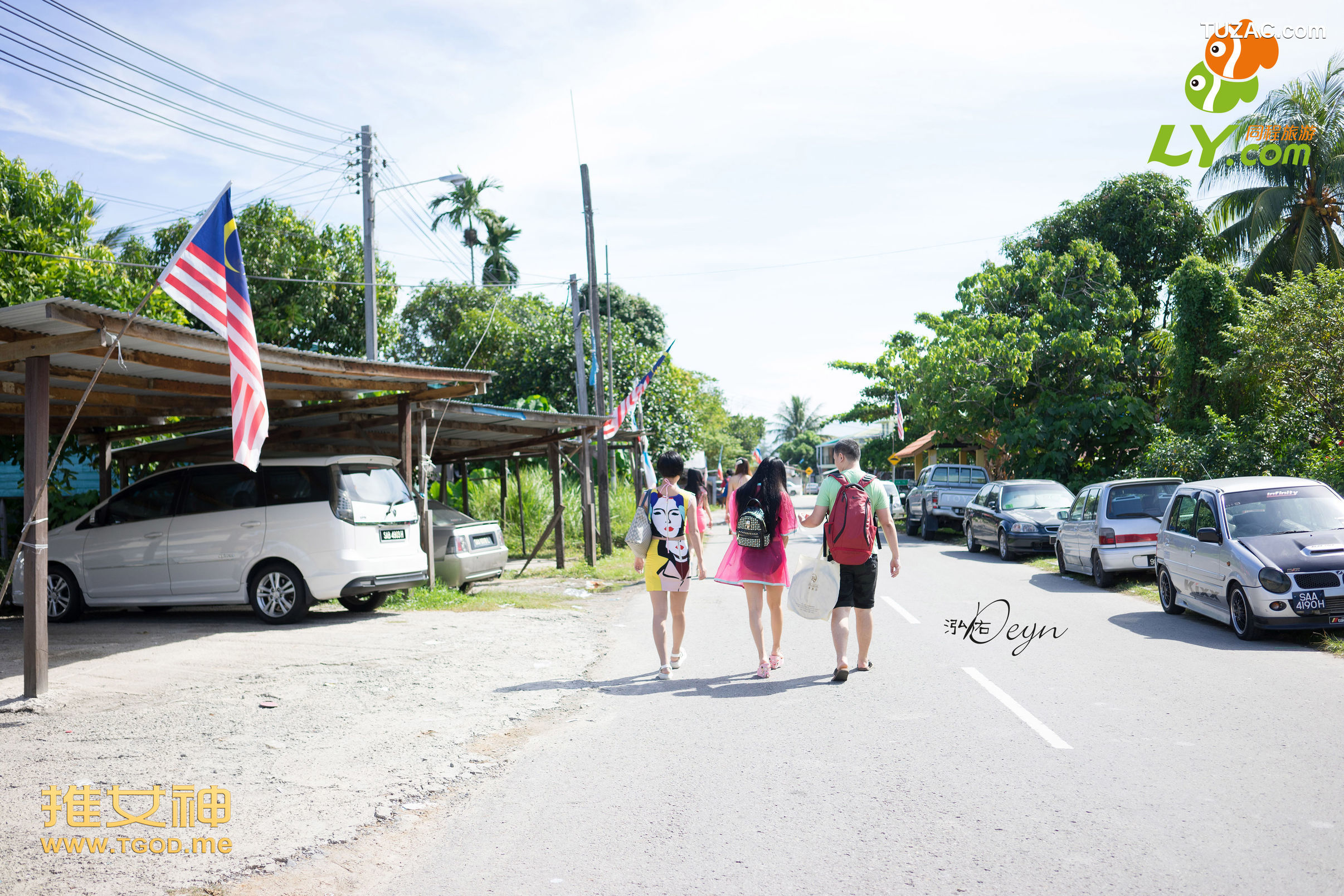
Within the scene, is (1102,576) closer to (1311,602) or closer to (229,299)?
(1311,602)

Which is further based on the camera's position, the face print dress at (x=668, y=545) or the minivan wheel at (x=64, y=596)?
the minivan wheel at (x=64, y=596)

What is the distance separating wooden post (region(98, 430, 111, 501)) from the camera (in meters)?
14.7

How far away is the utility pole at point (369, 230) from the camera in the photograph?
1697 cm

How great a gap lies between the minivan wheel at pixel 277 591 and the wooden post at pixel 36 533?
369 cm

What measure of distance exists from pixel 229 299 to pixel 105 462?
9213mm

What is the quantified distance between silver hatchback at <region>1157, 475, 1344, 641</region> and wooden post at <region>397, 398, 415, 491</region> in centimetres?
946

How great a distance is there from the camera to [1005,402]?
28906 millimetres

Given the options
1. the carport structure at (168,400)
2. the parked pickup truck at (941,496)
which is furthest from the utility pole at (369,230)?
the parked pickup truck at (941,496)

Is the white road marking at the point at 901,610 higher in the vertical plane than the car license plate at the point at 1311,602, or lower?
lower

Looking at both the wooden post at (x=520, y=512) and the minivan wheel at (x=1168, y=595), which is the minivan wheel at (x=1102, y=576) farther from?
the wooden post at (x=520, y=512)

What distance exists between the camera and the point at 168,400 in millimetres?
12938

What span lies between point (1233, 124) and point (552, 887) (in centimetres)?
2921

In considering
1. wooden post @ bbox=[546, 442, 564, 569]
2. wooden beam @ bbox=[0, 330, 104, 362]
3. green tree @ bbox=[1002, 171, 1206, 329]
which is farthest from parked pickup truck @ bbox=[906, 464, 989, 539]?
wooden beam @ bbox=[0, 330, 104, 362]

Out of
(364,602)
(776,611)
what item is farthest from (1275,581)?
(364,602)
